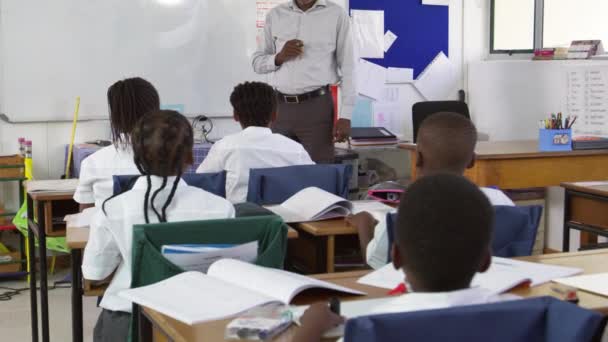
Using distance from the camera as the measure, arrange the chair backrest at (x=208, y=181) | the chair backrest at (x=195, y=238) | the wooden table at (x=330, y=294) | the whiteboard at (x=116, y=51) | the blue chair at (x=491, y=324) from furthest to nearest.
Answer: the whiteboard at (x=116, y=51), the chair backrest at (x=208, y=181), the chair backrest at (x=195, y=238), the wooden table at (x=330, y=294), the blue chair at (x=491, y=324)

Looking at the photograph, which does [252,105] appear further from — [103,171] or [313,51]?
[313,51]

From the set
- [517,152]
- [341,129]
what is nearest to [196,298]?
[341,129]

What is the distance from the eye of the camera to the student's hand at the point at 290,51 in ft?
15.9

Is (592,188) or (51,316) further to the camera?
(51,316)

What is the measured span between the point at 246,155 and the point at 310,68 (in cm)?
157

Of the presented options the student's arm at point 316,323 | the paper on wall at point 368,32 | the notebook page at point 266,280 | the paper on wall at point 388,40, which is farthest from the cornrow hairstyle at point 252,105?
the paper on wall at point 388,40

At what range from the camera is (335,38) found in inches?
198

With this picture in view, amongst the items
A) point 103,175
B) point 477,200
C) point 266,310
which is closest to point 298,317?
point 266,310

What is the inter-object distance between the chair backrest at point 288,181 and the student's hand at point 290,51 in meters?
1.69

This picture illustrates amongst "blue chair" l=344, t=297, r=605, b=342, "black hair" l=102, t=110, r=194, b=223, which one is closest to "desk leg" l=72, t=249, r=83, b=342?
"black hair" l=102, t=110, r=194, b=223

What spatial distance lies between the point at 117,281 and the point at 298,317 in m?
0.97

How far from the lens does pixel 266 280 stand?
168 cm

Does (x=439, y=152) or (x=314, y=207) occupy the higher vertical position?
(x=439, y=152)

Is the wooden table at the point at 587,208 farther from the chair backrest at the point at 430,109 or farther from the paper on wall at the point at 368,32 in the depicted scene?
the paper on wall at the point at 368,32
